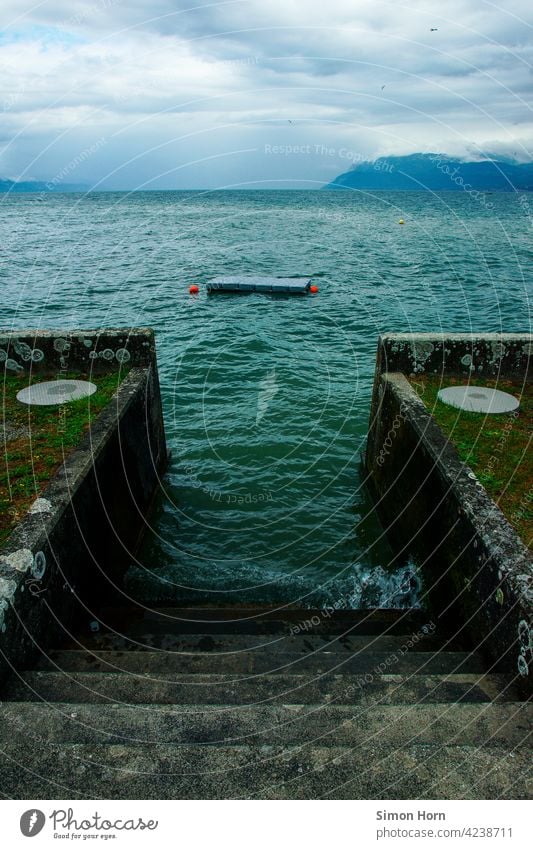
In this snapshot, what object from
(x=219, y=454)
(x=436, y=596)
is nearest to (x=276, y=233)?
(x=219, y=454)

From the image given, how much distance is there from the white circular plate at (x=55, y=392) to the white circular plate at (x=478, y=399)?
6.88 meters

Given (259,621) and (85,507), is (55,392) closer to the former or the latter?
(85,507)

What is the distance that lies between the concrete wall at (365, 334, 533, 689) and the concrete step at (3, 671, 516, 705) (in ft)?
1.93

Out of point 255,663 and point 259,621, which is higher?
point 255,663

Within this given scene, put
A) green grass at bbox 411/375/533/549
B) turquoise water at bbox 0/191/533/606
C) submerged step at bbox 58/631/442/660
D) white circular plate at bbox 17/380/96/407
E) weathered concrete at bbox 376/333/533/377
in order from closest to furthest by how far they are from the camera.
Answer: submerged step at bbox 58/631/442/660 → green grass at bbox 411/375/533/549 → turquoise water at bbox 0/191/533/606 → white circular plate at bbox 17/380/96/407 → weathered concrete at bbox 376/333/533/377

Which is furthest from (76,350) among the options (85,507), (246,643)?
(246,643)

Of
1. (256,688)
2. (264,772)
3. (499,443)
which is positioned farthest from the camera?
(499,443)

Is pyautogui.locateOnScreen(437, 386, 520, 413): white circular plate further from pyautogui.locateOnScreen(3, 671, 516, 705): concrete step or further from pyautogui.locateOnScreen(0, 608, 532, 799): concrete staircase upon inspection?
pyautogui.locateOnScreen(3, 671, 516, 705): concrete step

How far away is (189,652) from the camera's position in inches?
265

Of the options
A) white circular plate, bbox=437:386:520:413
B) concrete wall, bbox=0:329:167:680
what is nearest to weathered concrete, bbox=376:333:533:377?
white circular plate, bbox=437:386:520:413

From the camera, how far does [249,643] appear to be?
6977 mm

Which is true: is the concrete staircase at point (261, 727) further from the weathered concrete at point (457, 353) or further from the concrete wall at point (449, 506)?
the weathered concrete at point (457, 353)

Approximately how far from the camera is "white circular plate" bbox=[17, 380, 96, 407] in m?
10.5

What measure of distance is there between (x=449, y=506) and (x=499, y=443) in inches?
78.9
